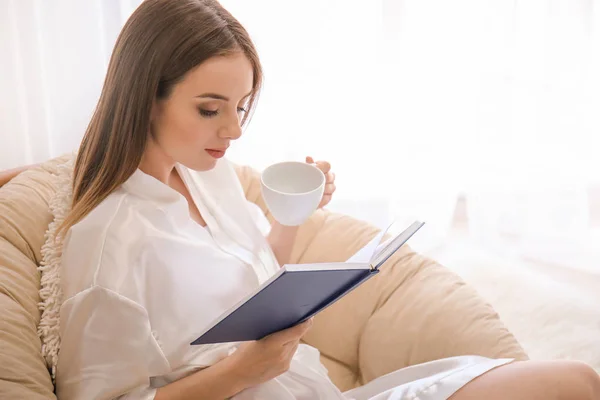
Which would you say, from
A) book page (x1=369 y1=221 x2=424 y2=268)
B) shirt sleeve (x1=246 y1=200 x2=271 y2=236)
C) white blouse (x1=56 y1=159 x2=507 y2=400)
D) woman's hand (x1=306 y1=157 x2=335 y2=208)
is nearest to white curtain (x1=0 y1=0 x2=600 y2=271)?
shirt sleeve (x1=246 y1=200 x2=271 y2=236)

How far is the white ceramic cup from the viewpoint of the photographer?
1.26 m

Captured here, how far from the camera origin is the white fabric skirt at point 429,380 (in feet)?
4.09

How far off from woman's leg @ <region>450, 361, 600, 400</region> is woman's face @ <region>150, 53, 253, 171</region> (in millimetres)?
593

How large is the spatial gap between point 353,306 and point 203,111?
2.28 ft

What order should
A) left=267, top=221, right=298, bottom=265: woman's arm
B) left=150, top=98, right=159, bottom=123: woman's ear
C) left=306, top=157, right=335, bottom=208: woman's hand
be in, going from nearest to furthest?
1. left=150, top=98, right=159, bottom=123: woman's ear
2. left=306, top=157, right=335, bottom=208: woman's hand
3. left=267, top=221, right=298, bottom=265: woman's arm

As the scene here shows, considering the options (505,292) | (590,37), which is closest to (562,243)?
(505,292)

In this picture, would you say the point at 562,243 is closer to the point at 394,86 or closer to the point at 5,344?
the point at 394,86

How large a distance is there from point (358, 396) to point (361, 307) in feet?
1.06

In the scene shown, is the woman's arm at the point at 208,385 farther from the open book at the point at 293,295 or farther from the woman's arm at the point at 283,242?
the woman's arm at the point at 283,242

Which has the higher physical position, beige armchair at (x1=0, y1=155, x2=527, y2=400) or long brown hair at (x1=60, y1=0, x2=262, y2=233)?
A: long brown hair at (x1=60, y1=0, x2=262, y2=233)

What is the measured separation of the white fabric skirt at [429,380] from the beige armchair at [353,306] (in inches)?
6.2

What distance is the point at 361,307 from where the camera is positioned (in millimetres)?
1726

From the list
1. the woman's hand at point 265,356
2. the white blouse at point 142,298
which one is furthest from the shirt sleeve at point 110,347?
the woman's hand at point 265,356

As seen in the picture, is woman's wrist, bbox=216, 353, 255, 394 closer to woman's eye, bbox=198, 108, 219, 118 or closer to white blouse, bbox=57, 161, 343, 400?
white blouse, bbox=57, 161, 343, 400
